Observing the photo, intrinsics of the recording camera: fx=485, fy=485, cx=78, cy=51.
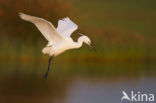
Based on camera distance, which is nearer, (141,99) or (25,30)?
(141,99)

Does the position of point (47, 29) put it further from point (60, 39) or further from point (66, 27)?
point (66, 27)

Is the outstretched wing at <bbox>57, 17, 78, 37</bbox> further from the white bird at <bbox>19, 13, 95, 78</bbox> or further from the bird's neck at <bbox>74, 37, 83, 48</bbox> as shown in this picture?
the bird's neck at <bbox>74, 37, 83, 48</bbox>

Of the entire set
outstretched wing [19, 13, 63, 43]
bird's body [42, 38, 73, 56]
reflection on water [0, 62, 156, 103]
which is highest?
outstretched wing [19, 13, 63, 43]

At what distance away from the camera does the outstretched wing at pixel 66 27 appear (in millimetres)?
6812

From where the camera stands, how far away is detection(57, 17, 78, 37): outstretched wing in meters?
6.81

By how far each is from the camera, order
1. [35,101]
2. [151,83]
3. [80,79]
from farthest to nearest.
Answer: [80,79]
[151,83]
[35,101]

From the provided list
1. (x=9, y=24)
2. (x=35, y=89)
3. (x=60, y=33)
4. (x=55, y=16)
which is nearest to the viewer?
(x=60, y=33)

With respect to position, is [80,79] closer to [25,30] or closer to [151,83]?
[151,83]

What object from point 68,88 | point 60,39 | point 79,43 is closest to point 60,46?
point 60,39

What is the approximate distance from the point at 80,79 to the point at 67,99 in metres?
3.62

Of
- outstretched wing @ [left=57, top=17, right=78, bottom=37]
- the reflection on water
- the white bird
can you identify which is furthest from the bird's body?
the reflection on water

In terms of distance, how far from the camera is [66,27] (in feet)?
22.6

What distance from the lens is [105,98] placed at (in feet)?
27.4

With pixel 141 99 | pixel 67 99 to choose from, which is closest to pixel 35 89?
pixel 67 99
